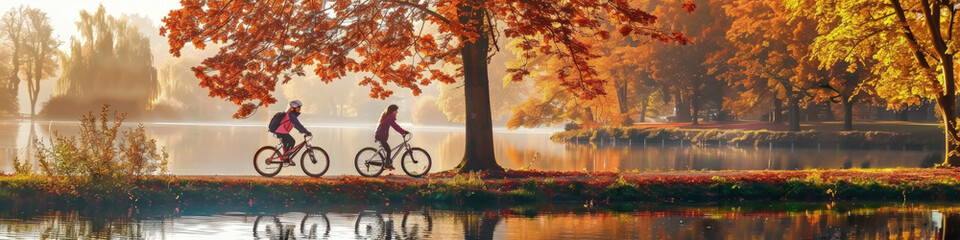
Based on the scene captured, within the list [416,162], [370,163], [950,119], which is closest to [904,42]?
[950,119]

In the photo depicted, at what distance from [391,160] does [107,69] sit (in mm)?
43109

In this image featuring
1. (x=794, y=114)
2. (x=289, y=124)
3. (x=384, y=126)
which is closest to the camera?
(x=289, y=124)

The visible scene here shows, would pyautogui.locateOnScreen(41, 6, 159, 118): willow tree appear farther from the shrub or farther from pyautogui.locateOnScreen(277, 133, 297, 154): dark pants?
A: the shrub

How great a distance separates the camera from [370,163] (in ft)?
70.0

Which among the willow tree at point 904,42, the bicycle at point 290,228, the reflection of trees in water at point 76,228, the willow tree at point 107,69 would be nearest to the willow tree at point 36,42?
the willow tree at point 107,69

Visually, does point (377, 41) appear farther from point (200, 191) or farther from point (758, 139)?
point (758, 139)

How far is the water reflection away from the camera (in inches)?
506

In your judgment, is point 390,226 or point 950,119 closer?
point 390,226

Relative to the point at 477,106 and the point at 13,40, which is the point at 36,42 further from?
the point at 477,106

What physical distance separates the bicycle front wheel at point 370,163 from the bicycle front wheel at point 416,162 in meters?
0.48

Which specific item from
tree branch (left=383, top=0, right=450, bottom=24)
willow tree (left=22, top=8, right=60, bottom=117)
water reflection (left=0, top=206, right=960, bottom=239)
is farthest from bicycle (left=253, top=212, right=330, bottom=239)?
willow tree (left=22, top=8, right=60, bottom=117)

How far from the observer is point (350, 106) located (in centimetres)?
13525

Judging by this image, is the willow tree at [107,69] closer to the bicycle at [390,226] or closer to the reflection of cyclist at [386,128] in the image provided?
the reflection of cyclist at [386,128]

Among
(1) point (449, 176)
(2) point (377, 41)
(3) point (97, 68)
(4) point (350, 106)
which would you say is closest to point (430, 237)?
(1) point (449, 176)
